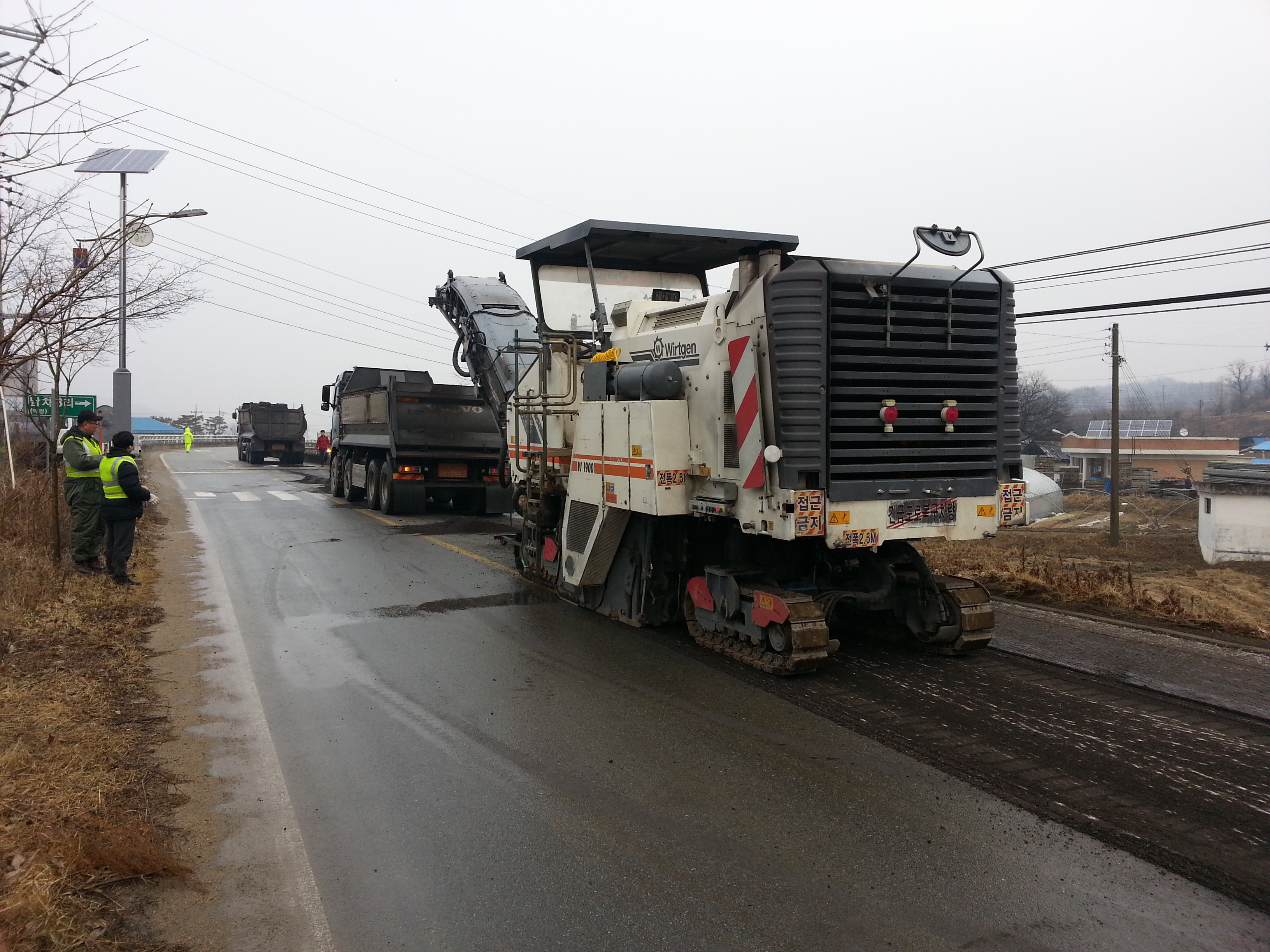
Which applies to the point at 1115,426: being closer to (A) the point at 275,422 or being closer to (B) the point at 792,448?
(B) the point at 792,448

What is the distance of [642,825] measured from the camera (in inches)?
164

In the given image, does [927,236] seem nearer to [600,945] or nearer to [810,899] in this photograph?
[810,899]

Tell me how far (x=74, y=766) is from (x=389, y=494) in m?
12.7

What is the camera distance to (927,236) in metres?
5.86

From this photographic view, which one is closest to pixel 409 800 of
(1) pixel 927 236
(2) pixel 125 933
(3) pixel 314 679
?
(2) pixel 125 933

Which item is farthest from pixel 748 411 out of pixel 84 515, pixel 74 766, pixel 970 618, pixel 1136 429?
pixel 1136 429

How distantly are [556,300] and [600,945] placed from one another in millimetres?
6968

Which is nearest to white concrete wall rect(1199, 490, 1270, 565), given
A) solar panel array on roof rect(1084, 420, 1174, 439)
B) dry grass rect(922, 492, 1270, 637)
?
dry grass rect(922, 492, 1270, 637)

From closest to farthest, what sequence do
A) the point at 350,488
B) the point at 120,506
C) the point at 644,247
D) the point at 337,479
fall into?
the point at 644,247, the point at 120,506, the point at 350,488, the point at 337,479

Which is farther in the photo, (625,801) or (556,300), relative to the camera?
(556,300)

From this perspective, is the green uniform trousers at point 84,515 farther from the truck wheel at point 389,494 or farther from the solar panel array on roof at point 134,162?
the truck wheel at point 389,494

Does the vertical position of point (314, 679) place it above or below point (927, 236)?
below

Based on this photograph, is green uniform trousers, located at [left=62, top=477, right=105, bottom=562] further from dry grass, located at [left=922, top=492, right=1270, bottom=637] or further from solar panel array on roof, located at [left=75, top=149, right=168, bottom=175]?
dry grass, located at [left=922, top=492, right=1270, bottom=637]

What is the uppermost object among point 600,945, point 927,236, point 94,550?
point 927,236
